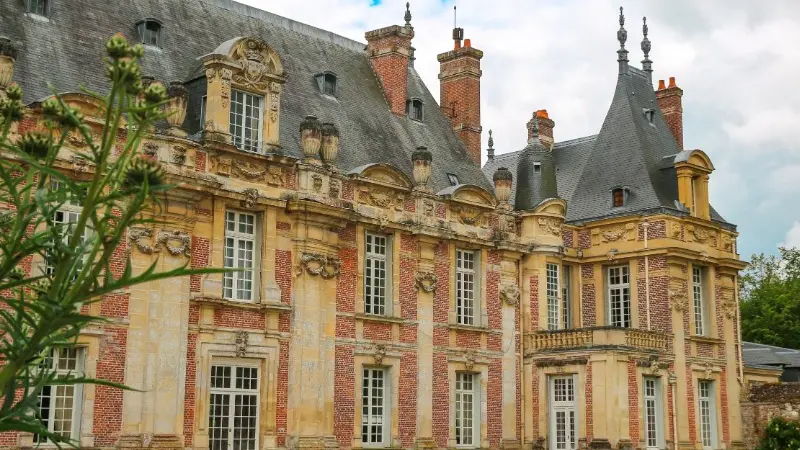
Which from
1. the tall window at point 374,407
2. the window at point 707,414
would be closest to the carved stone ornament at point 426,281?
the tall window at point 374,407

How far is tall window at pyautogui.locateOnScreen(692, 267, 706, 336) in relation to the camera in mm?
25672

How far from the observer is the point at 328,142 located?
2014cm

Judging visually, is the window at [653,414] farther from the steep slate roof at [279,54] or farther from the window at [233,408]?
the window at [233,408]

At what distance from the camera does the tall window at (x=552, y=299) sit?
24750 millimetres

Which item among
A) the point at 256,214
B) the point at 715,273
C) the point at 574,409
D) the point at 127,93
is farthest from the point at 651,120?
the point at 127,93

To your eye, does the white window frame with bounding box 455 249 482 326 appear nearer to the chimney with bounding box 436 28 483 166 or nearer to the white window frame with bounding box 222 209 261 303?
the chimney with bounding box 436 28 483 166

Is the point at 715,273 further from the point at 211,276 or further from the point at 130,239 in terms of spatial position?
the point at 130,239

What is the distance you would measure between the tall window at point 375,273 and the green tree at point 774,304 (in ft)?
79.0

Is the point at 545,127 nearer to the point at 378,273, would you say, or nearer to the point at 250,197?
the point at 378,273

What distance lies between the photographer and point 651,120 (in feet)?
91.4

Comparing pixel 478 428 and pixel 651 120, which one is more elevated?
pixel 651 120

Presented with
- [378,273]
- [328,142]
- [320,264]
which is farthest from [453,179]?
[320,264]

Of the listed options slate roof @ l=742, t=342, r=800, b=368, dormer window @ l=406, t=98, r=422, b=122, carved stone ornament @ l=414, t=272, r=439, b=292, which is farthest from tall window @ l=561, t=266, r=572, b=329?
slate roof @ l=742, t=342, r=800, b=368

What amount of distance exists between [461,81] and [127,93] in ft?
71.5
